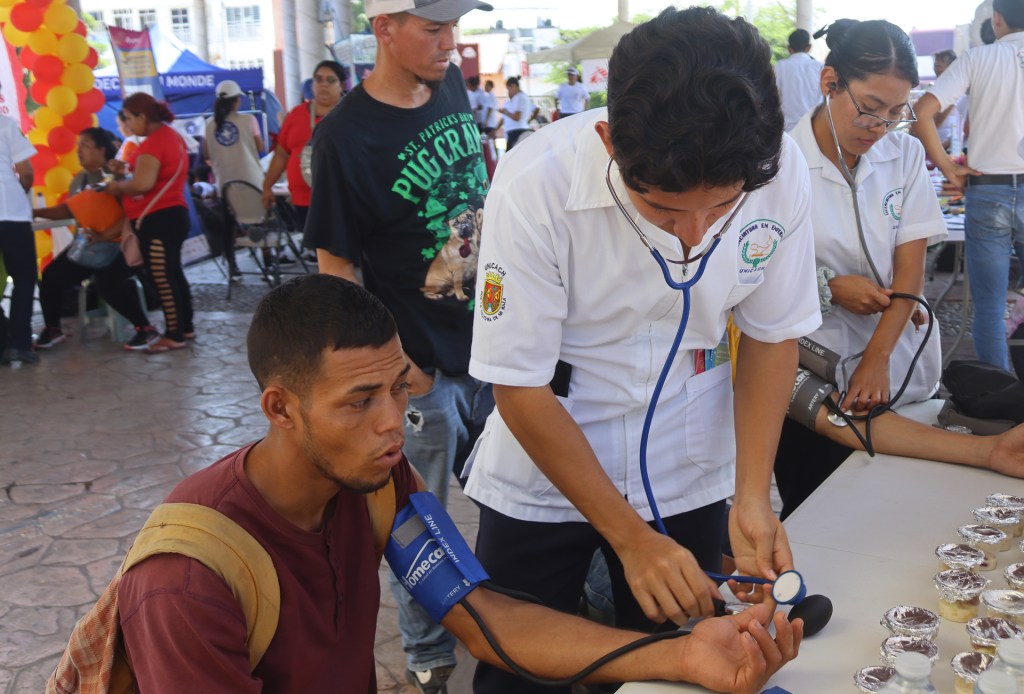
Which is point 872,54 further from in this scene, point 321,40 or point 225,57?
point 225,57

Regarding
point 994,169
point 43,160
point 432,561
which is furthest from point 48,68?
point 432,561

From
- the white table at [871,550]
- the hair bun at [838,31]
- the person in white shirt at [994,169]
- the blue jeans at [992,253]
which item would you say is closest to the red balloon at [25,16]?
the person in white shirt at [994,169]

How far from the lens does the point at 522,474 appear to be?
148 cm

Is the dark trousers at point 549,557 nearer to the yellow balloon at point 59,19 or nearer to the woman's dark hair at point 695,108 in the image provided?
the woman's dark hair at point 695,108

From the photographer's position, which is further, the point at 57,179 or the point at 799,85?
the point at 57,179

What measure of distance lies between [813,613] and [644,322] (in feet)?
1.49

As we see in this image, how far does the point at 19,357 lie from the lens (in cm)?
579

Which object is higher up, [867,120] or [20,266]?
[867,120]

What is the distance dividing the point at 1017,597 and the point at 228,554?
963 mm

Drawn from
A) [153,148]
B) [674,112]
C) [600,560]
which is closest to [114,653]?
[674,112]

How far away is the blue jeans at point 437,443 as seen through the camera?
216 cm

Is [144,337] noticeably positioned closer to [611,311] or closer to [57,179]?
[57,179]

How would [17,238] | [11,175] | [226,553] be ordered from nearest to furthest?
[226,553]
[11,175]
[17,238]

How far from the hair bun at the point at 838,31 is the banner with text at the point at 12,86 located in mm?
6322
